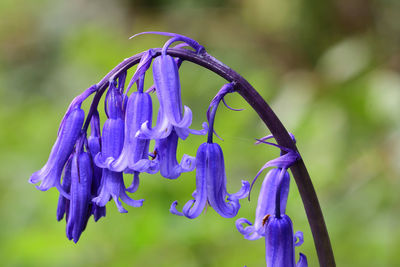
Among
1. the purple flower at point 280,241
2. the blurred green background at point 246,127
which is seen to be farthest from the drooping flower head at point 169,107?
the blurred green background at point 246,127

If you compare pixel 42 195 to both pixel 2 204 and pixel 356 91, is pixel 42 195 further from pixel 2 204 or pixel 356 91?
pixel 356 91

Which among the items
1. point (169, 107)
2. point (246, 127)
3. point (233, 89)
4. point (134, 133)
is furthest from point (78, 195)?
point (246, 127)

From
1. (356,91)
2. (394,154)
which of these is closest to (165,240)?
(394,154)

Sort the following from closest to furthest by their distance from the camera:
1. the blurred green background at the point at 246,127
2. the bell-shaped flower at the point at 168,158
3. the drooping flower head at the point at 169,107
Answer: the drooping flower head at the point at 169,107, the bell-shaped flower at the point at 168,158, the blurred green background at the point at 246,127

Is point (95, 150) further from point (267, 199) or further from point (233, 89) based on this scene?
point (267, 199)

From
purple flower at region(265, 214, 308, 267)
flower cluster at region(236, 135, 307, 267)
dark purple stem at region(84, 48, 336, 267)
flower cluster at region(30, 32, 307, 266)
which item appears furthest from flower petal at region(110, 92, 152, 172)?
purple flower at region(265, 214, 308, 267)

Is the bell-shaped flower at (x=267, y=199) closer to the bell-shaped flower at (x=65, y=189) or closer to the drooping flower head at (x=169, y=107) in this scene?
the drooping flower head at (x=169, y=107)

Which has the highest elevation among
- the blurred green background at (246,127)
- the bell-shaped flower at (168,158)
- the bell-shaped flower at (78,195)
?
the blurred green background at (246,127)

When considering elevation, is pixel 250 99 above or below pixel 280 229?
above
